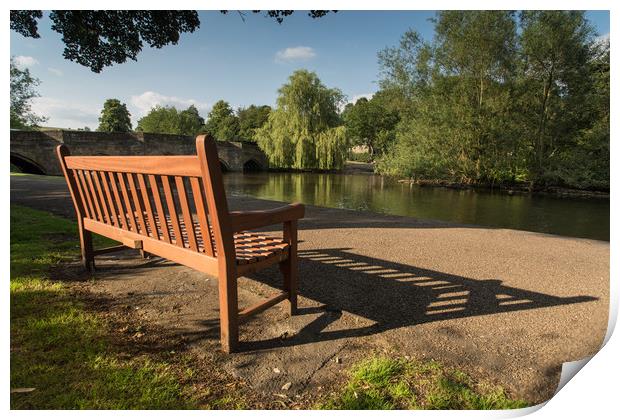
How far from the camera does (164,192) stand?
245 centimetres

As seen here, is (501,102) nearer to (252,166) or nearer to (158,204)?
(158,204)

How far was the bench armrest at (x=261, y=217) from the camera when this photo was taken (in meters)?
2.01

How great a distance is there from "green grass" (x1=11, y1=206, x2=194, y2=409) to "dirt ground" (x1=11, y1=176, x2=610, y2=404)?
240mm

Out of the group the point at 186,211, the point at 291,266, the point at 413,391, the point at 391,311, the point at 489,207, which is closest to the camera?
the point at 413,391

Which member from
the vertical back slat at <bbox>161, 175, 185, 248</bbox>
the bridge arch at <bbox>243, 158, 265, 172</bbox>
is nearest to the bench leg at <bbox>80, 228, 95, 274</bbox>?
the vertical back slat at <bbox>161, 175, 185, 248</bbox>

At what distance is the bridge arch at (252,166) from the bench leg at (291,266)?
34.3 meters

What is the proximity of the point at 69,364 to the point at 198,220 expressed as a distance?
3.57ft

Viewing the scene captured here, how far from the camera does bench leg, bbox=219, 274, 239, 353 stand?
1.97 meters

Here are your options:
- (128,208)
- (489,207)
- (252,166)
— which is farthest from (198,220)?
(252,166)

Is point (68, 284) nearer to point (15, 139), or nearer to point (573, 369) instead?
point (573, 369)

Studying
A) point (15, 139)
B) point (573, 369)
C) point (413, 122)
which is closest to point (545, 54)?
point (413, 122)

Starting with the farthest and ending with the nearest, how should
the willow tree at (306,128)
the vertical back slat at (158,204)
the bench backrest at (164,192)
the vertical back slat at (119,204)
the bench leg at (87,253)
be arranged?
the willow tree at (306,128)
the bench leg at (87,253)
the vertical back slat at (119,204)
the vertical back slat at (158,204)
the bench backrest at (164,192)

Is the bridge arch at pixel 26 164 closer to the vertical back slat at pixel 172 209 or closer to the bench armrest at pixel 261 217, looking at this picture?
the vertical back slat at pixel 172 209

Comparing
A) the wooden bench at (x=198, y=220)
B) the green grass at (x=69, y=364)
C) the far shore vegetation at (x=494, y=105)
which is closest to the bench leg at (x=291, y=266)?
the wooden bench at (x=198, y=220)
